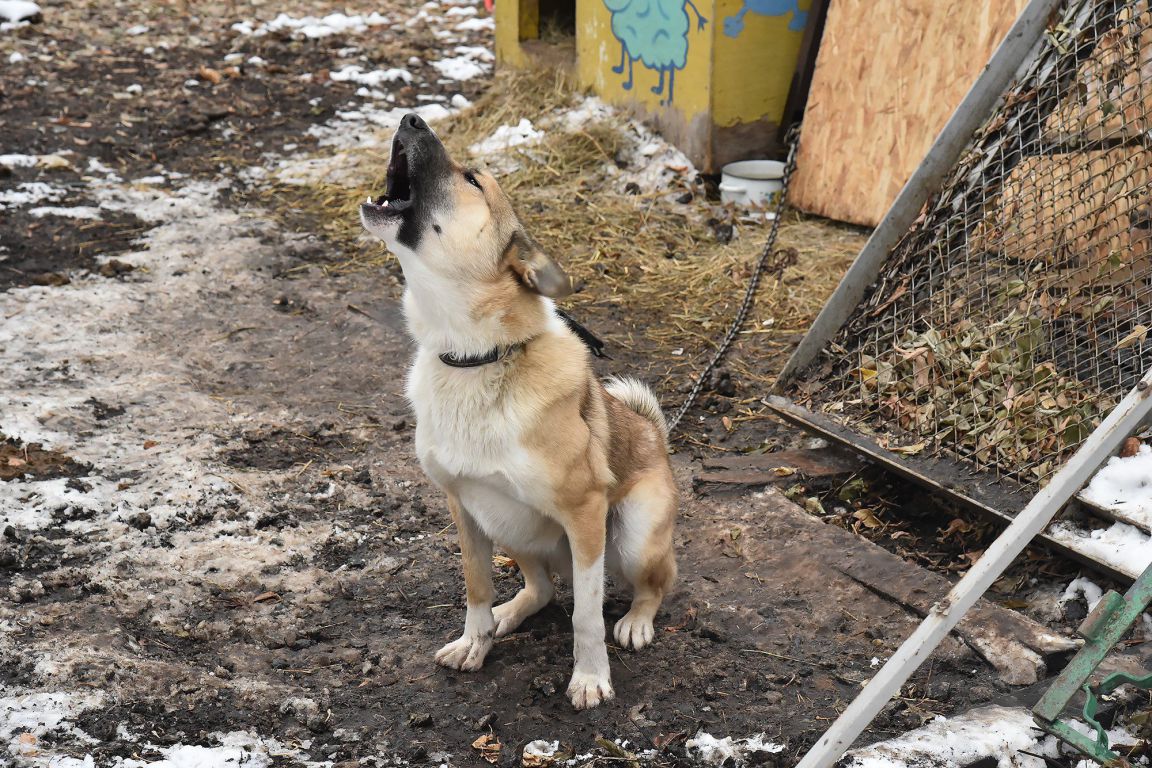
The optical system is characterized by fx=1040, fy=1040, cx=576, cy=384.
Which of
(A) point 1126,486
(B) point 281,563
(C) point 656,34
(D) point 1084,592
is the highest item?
(C) point 656,34

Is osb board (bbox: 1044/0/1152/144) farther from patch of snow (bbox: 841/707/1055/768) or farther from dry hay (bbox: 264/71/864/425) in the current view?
patch of snow (bbox: 841/707/1055/768)

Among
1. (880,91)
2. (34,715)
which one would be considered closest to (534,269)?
(34,715)

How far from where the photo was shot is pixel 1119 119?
423cm

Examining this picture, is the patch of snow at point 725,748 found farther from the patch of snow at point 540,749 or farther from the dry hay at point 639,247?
the dry hay at point 639,247

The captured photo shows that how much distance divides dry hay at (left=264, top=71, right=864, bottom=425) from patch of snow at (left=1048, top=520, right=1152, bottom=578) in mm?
1873

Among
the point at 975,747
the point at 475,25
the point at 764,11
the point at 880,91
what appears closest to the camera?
the point at 975,747

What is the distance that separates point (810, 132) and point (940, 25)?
1.15m

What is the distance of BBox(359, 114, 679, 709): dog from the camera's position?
3.13 meters

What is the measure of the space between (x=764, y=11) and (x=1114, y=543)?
4968 millimetres

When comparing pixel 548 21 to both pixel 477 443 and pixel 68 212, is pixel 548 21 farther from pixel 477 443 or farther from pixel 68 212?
pixel 477 443

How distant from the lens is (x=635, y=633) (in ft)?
12.4

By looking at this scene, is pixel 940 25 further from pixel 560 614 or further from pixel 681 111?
pixel 560 614

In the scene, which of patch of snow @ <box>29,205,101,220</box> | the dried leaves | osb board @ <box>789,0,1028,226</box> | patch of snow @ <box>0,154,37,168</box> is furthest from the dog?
patch of snow @ <box>0,154,37,168</box>

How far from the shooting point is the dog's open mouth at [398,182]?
3.12 metres
